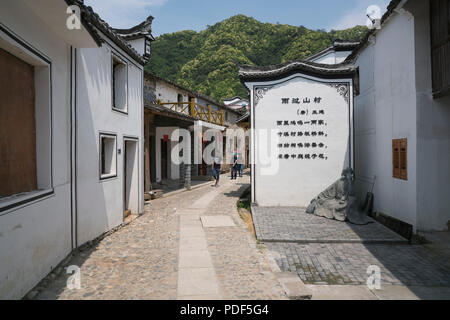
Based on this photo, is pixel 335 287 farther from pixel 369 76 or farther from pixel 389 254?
pixel 369 76

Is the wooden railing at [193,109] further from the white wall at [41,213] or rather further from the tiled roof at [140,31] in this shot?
the white wall at [41,213]

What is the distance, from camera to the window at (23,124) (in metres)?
3.92

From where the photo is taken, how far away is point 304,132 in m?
10.2

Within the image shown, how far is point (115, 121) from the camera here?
24.8ft

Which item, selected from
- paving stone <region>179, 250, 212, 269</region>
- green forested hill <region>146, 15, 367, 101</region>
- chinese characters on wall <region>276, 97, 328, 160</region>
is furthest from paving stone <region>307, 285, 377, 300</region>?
green forested hill <region>146, 15, 367, 101</region>

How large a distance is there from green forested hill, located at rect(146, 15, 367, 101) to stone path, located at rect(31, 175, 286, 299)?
28.8 m

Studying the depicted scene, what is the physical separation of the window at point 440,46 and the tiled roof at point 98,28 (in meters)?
6.56

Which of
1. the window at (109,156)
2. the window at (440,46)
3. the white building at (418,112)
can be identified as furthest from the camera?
the window at (109,156)

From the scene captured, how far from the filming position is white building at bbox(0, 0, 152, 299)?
387 cm

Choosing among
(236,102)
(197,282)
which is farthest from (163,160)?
(236,102)

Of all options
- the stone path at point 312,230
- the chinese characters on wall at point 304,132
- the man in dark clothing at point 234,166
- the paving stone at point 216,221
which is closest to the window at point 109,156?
the paving stone at point 216,221

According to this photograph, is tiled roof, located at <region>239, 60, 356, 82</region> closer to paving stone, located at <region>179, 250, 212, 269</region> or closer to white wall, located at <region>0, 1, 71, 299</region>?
white wall, located at <region>0, 1, 71, 299</region>
